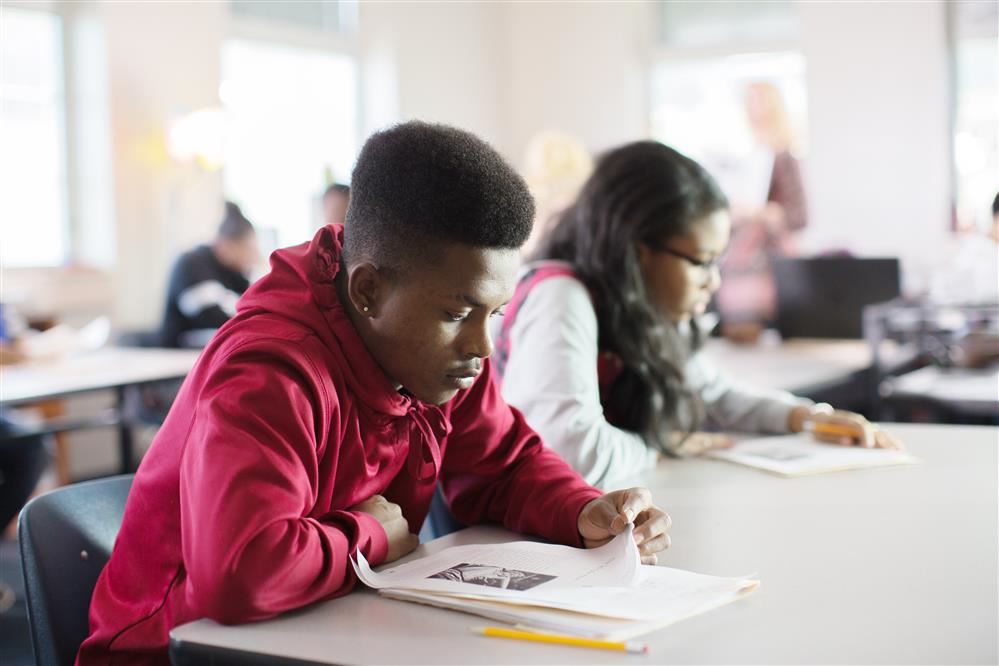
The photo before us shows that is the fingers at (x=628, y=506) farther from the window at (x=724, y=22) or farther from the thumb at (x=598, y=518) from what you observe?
the window at (x=724, y=22)

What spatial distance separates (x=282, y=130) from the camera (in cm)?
575

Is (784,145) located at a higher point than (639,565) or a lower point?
higher

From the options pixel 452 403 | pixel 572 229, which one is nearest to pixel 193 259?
pixel 572 229

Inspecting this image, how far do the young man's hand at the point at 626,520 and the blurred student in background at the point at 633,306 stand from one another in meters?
0.43

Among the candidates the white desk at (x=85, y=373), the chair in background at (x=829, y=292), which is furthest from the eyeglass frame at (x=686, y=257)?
the chair in background at (x=829, y=292)

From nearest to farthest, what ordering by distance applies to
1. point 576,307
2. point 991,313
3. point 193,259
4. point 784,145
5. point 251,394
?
1. point 251,394
2. point 576,307
3. point 991,313
4. point 193,259
5. point 784,145

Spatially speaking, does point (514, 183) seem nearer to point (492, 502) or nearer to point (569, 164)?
point (492, 502)

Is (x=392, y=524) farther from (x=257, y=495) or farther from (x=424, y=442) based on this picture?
(x=257, y=495)

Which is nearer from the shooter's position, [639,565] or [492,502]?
[639,565]

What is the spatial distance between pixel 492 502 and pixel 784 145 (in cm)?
488

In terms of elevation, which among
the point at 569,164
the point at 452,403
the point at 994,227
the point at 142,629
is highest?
the point at 569,164

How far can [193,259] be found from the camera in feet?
14.2

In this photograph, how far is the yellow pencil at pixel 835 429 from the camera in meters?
1.75

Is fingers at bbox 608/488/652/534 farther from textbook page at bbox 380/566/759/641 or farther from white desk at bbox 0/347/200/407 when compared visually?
white desk at bbox 0/347/200/407
